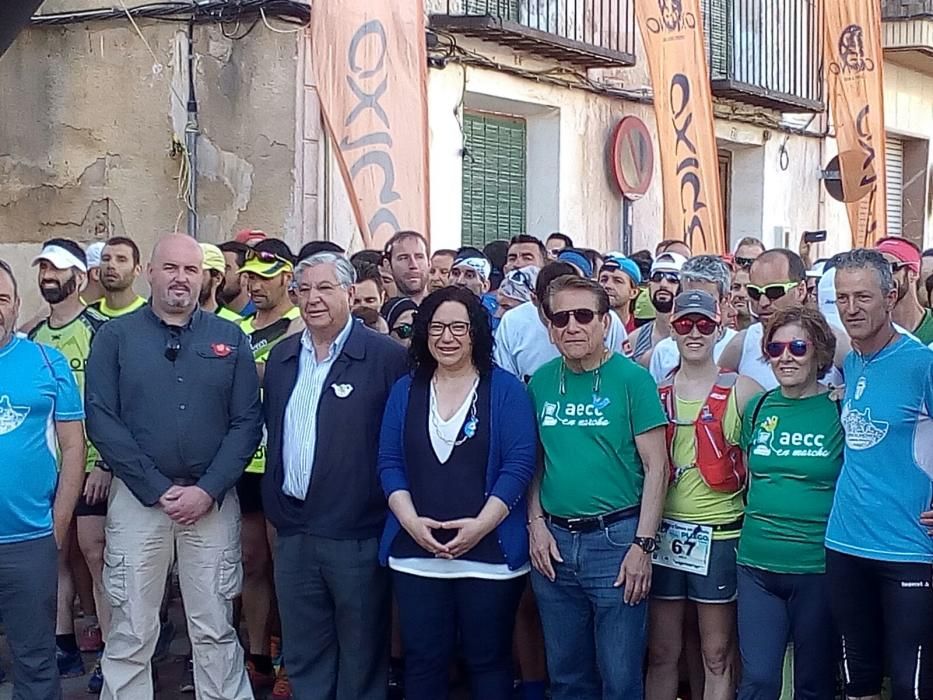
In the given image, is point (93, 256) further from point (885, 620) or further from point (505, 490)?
point (885, 620)

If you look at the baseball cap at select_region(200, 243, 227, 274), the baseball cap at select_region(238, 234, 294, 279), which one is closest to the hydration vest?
the baseball cap at select_region(238, 234, 294, 279)

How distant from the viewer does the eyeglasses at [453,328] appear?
16.2 ft

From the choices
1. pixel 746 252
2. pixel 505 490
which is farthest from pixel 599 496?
pixel 746 252

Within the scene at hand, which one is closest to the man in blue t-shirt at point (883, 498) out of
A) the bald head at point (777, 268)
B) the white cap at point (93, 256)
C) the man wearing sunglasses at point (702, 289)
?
the man wearing sunglasses at point (702, 289)

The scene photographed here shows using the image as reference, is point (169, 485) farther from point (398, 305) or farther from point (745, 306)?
point (745, 306)

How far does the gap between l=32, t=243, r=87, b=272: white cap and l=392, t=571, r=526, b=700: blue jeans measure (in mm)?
2420

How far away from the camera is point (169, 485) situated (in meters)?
5.12

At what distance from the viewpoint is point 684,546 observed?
4.88 metres

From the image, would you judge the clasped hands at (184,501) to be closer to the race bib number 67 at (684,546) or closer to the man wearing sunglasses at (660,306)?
the race bib number 67 at (684,546)

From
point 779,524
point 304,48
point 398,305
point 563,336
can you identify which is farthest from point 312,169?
point 779,524

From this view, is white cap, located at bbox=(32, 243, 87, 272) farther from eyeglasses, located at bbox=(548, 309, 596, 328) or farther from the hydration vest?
the hydration vest

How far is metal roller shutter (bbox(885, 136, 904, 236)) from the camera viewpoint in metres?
18.7

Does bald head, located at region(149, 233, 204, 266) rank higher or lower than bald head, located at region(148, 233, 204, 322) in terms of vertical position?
higher

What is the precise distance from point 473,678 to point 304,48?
5.95 metres
